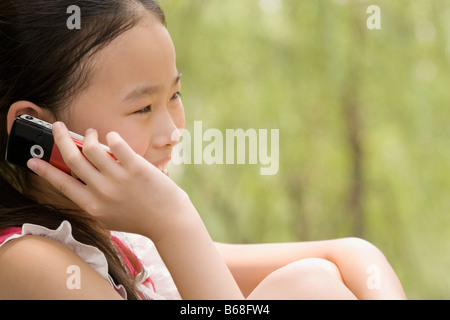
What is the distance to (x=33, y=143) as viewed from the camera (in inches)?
29.3

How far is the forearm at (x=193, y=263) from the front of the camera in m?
0.68

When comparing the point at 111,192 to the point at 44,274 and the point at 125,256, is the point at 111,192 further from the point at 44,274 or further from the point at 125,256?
the point at 125,256

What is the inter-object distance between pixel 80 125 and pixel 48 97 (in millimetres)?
63

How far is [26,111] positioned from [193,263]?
326 mm

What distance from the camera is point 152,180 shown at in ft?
2.26

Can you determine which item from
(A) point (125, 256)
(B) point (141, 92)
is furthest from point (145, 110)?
(A) point (125, 256)

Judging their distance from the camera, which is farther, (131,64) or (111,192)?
(131,64)

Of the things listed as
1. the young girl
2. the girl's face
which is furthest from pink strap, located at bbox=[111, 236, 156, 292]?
the girl's face

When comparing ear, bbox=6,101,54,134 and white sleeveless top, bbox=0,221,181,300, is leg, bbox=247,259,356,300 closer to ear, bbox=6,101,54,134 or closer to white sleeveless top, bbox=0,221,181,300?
white sleeveless top, bbox=0,221,181,300

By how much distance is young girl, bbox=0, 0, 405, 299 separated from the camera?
Result: 0.69 metres

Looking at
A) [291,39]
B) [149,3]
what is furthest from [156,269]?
[291,39]

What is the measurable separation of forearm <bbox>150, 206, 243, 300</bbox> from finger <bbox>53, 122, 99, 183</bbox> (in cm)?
11

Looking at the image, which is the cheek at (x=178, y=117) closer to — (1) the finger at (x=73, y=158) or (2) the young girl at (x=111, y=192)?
(2) the young girl at (x=111, y=192)

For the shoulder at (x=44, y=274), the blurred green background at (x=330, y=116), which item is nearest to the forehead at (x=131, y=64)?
the shoulder at (x=44, y=274)
